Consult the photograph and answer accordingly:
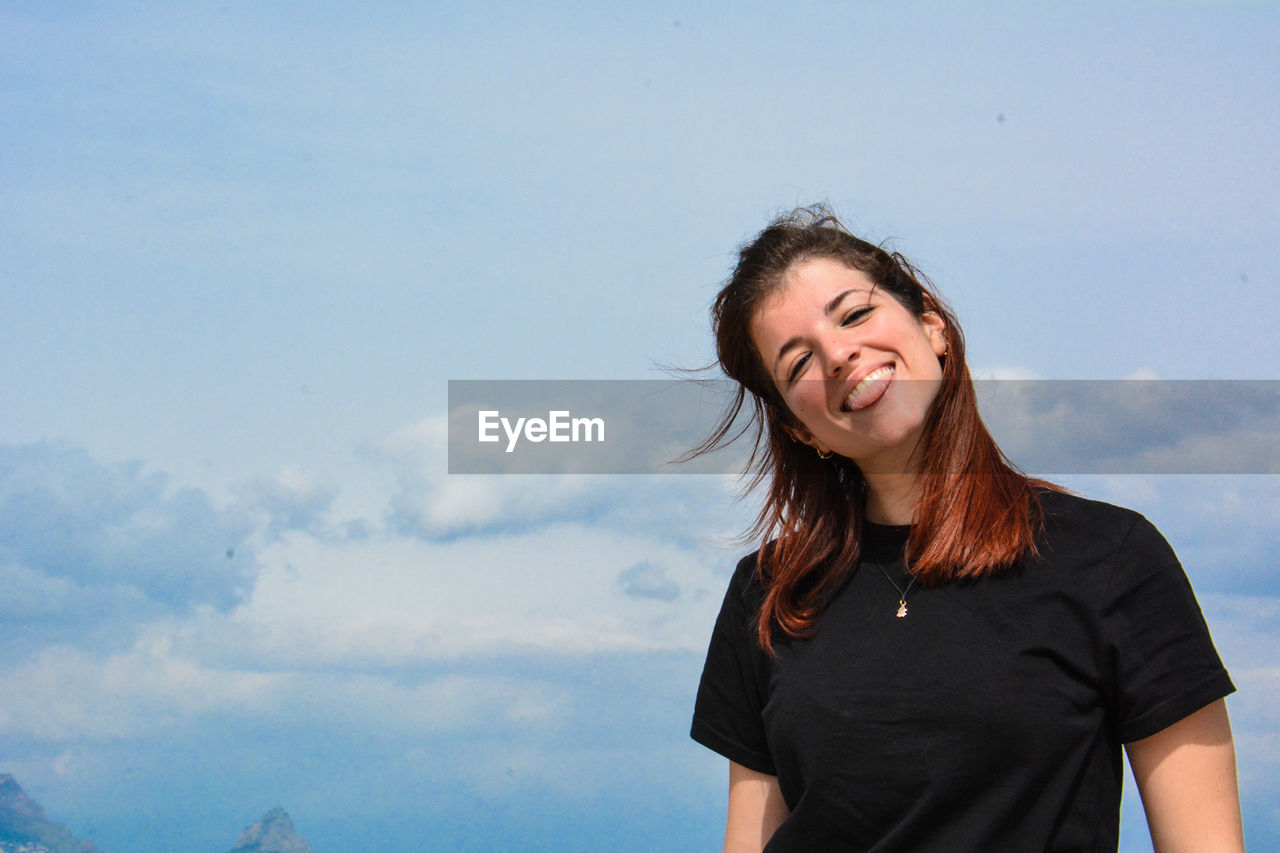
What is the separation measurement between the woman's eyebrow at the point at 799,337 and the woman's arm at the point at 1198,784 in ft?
3.33

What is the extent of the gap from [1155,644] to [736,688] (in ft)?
2.96

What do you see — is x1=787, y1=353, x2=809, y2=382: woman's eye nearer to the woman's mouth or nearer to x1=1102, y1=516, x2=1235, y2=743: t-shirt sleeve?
the woman's mouth

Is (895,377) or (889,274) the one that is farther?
(889,274)

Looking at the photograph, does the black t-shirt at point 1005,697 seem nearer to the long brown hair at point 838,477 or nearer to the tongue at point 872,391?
the long brown hair at point 838,477

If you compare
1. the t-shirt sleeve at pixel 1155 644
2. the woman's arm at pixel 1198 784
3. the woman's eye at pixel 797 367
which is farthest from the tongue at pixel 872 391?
the woman's arm at pixel 1198 784

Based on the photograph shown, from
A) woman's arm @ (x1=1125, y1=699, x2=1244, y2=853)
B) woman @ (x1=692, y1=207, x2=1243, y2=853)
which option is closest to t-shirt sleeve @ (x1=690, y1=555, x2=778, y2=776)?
woman @ (x1=692, y1=207, x2=1243, y2=853)

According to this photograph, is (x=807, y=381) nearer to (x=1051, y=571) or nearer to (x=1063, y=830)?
(x=1051, y=571)

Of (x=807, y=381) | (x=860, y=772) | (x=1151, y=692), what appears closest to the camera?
(x=1151, y=692)

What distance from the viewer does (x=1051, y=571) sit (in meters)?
2.19

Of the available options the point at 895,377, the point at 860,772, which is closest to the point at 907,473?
the point at 895,377

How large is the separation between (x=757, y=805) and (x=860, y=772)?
42cm

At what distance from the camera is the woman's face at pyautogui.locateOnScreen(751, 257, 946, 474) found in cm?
233

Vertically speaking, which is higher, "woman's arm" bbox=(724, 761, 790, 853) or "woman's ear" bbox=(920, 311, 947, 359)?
"woman's ear" bbox=(920, 311, 947, 359)

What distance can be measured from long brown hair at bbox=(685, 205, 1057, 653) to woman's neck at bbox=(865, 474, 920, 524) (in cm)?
3
